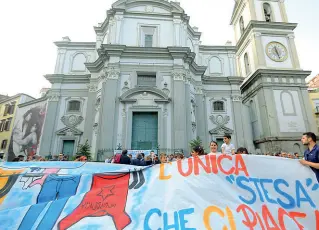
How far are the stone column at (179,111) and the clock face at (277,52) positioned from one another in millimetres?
14832

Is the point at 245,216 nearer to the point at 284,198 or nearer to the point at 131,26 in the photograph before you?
the point at 284,198

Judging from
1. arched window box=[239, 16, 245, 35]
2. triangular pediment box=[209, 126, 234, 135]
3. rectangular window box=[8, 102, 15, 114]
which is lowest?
triangular pediment box=[209, 126, 234, 135]

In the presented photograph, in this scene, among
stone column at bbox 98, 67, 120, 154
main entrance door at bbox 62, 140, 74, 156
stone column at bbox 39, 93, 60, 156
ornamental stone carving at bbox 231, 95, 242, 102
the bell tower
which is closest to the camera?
stone column at bbox 98, 67, 120, 154

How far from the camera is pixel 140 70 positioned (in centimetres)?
1789

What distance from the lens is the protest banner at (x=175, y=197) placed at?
3.20 metres

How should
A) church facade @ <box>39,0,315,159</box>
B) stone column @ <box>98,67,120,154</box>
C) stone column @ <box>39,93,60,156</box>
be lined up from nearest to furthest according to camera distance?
stone column @ <box>98,67,120,154</box>, church facade @ <box>39,0,315,159</box>, stone column @ <box>39,93,60,156</box>

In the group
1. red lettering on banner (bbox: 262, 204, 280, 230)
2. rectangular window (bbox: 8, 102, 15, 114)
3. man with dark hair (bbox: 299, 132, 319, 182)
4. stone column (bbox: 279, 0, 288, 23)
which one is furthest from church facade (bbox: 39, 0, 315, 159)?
rectangular window (bbox: 8, 102, 15, 114)

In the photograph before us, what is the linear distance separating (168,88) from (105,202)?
14528 mm

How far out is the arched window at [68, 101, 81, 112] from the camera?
20.5 m

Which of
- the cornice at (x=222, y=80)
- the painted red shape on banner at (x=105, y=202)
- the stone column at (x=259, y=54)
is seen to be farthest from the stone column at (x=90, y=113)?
the stone column at (x=259, y=54)

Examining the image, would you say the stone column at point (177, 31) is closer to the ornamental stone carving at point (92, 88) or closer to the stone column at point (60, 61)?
the ornamental stone carving at point (92, 88)

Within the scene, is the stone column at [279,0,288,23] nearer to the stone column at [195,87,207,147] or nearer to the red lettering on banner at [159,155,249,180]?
the stone column at [195,87,207,147]

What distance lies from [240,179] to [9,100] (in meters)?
41.3

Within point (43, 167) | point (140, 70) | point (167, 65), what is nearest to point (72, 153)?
point (140, 70)
